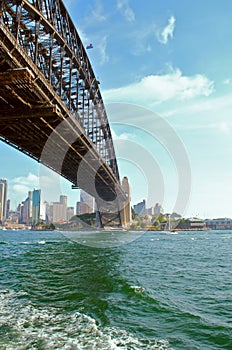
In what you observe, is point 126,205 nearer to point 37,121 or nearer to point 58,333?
point 37,121

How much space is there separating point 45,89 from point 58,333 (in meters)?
13.9

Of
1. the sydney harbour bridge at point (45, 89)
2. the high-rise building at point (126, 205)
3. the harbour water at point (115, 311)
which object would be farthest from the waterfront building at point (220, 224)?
the harbour water at point (115, 311)

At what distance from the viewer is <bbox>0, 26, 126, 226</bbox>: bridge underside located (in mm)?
14398

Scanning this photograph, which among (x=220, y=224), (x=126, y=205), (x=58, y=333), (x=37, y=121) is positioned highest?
(x=37, y=121)

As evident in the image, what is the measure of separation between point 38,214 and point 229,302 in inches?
7173

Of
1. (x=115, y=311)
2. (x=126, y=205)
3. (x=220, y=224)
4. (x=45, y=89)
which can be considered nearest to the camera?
(x=115, y=311)

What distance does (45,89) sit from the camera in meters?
18.0

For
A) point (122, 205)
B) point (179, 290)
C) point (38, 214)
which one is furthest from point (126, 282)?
point (38, 214)

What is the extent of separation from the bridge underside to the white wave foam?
10468 millimetres

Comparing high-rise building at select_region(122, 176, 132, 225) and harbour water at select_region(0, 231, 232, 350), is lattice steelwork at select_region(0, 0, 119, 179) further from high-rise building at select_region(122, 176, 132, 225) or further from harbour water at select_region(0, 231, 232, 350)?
high-rise building at select_region(122, 176, 132, 225)

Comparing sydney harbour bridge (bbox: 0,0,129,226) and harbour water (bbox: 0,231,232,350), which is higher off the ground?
sydney harbour bridge (bbox: 0,0,129,226)

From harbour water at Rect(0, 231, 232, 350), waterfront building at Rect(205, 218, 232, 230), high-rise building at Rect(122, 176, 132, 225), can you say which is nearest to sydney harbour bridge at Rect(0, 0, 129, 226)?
harbour water at Rect(0, 231, 232, 350)

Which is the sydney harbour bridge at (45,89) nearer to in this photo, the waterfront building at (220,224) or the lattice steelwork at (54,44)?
the lattice steelwork at (54,44)

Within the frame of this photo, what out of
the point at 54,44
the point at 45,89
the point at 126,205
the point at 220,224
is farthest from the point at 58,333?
the point at 220,224
